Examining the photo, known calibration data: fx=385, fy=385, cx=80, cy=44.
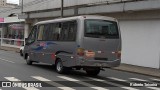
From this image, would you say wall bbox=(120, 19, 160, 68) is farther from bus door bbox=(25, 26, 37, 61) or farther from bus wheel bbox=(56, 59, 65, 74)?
bus wheel bbox=(56, 59, 65, 74)

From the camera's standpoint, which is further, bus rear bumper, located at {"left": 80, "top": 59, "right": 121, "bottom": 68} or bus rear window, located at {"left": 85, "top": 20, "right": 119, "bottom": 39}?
bus rear window, located at {"left": 85, "top": 20, "right": 119, "bottom": 39}

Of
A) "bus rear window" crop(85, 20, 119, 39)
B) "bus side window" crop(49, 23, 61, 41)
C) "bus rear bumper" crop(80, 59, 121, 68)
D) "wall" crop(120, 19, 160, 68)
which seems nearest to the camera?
"bus rear bumper" crop(80, 59, 121, 68)

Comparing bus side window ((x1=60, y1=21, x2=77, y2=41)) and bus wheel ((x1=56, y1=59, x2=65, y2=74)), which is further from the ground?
bus side window ((x1=60, y1=21, x2=77, y2=41))

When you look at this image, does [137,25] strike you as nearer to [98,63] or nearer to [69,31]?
[69,31]

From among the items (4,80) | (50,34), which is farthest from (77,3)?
(4,80)

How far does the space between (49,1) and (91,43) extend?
90.5ft

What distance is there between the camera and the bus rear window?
16.9 metres

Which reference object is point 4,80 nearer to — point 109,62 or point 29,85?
point 29,85

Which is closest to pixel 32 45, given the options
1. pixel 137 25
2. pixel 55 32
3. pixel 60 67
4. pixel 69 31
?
pixel 55 32

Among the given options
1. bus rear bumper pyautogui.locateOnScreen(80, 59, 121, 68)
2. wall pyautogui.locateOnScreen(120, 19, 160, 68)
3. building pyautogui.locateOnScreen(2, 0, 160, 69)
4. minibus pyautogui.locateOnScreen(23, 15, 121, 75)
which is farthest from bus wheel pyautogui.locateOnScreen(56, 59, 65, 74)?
wall pyautogui.locateOnScreen(120, 19, 160, 68)

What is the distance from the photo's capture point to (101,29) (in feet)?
56.3

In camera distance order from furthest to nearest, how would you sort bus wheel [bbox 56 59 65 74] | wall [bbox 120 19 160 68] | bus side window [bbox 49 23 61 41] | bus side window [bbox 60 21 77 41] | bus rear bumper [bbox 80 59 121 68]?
wall [bbox 120 19 160 68] < bus side window [bbox 49 23 61 41] < bus wheel [bbox 56 59 65 74] < bus side window [bbox 60 21 77 41] < bus rear bumper [bbox 80 59 121 68]

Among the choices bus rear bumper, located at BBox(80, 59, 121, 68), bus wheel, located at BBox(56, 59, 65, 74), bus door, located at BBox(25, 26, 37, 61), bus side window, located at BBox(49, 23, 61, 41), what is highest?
bus side window, located at BBox(49, 23, 61, 41)

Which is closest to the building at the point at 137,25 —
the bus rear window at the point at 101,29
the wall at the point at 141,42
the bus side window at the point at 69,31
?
the wall at the point at 141,42
